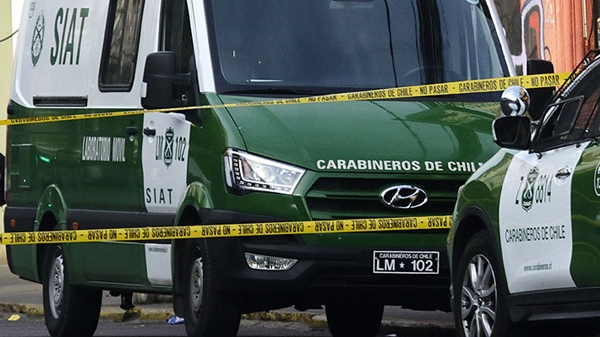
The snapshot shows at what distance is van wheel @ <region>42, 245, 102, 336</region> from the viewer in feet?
38.8

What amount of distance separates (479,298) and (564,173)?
1.09 metres

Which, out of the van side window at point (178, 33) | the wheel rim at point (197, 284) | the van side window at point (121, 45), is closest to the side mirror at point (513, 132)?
the wheel rim at point (197, 284)

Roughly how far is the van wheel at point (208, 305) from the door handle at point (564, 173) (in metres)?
2.66

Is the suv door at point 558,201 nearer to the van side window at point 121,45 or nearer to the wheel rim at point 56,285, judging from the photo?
the van side window at point 121,45

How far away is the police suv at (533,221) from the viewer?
6977 millimetres

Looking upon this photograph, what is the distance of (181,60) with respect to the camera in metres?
10.1

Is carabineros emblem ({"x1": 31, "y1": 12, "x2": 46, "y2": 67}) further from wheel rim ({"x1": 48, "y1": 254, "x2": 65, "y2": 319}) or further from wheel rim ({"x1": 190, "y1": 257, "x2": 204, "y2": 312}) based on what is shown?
wheel rim ({"x1": 190, "y1": 257, "x2": 204, "y2": 312})

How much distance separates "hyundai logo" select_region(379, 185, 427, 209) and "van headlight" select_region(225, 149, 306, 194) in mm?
467

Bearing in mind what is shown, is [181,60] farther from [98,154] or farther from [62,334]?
[62,334]

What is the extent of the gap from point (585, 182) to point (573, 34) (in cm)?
942

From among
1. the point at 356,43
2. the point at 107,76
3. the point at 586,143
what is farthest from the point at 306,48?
the point at 586,143

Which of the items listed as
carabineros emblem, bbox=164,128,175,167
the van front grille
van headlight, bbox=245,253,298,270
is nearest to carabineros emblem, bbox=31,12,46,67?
carabineros emblem, bbox=164,128,175,167

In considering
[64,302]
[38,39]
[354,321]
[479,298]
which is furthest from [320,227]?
[38,39]

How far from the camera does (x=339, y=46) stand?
32.7ft
